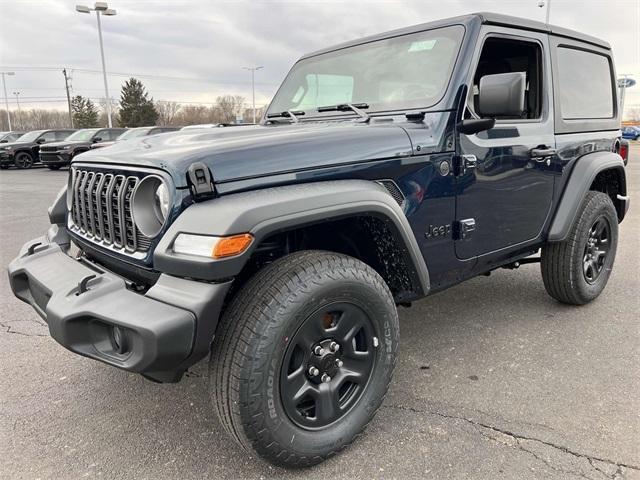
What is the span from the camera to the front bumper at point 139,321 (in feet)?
5.68

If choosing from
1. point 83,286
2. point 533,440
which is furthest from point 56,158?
point 533,440

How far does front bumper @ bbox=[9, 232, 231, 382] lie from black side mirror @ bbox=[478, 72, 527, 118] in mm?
1630

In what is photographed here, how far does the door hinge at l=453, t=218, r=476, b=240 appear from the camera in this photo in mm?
2729

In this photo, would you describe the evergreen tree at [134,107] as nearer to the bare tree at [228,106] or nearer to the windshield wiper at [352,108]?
the bare tree at [228,106]

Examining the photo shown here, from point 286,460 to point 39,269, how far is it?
4.87 feet

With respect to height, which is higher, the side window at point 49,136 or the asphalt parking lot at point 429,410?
the side window at point 49,136

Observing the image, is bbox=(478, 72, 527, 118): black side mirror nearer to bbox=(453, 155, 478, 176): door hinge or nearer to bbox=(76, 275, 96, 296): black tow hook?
bbox=(453, 155, 478, 176): door hinge

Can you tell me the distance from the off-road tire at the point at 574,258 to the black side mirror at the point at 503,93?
4.94 ft

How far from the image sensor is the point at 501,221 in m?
3.02

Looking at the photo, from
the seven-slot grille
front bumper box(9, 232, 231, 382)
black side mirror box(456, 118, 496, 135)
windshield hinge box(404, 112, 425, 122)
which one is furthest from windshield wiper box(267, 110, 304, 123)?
front bumper box(9, 232, 231, 382)

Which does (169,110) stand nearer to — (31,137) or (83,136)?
(31,137)

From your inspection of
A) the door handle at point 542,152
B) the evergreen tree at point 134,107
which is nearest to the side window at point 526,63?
the door handle at point 542,152

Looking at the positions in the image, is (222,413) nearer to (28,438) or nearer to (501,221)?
(28,438)

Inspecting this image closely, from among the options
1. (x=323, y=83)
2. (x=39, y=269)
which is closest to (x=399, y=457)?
(x=39, y=269)
